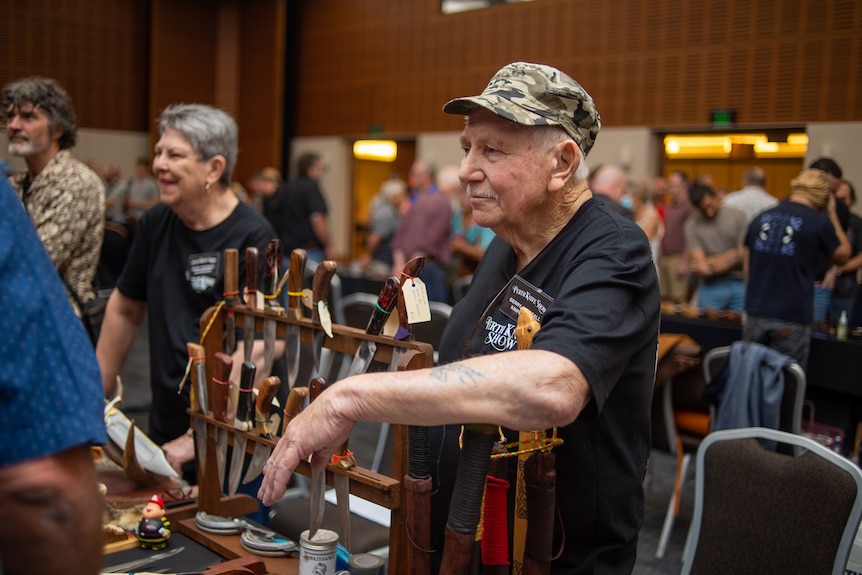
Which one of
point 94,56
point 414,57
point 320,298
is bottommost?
point 320,298

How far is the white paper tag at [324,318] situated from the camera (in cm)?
143

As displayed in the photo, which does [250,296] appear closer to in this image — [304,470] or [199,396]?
[199,396]

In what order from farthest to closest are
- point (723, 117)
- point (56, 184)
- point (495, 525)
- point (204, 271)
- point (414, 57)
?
1. point (414, 57)
2. point (723, 117)
3. point (56, 184)
4. point (204, 271)
5. point (495, 525)

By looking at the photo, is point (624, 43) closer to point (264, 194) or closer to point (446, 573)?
point (264, 194)

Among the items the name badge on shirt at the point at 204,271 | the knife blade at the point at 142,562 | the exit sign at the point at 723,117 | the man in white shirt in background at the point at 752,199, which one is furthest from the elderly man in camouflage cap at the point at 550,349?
the exit sign at the point at 723,117

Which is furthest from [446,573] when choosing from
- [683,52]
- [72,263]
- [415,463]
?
[683,52]

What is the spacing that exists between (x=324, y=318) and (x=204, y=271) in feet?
2.56

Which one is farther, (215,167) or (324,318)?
(215,167)

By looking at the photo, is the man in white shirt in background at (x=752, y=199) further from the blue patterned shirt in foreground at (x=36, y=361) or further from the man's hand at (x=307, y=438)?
the blue patterned shirt in foreground at (x=36, y=361)

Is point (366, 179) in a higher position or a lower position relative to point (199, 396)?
higher

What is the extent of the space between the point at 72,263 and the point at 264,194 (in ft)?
20.3

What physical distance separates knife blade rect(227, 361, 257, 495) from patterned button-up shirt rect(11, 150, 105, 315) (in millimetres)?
1494

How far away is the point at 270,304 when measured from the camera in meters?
1.64

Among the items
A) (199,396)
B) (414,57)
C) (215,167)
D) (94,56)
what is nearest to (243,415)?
(199,396)
